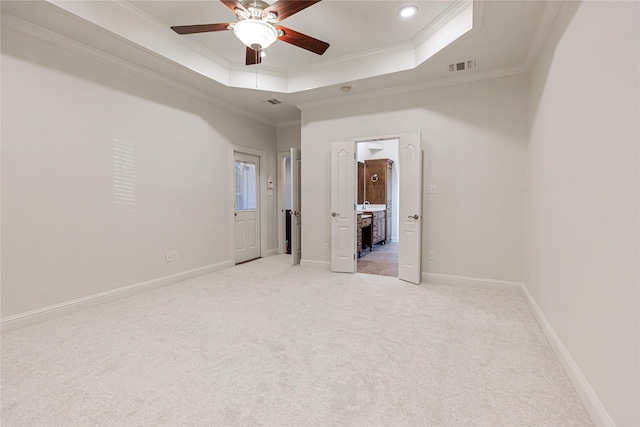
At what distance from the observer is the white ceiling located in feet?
8.38

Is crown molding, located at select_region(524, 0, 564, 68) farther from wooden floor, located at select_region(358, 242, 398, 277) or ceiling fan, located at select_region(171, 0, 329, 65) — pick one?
wooden floor, located at select_region(358, 242, 398, 277)

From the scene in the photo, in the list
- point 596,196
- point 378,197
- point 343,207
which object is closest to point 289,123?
point 343,207

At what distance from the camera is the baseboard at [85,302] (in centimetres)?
254

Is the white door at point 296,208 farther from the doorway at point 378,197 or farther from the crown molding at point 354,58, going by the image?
the doorway at point 378,197

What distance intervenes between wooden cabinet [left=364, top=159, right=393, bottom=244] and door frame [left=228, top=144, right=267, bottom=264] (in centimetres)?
301

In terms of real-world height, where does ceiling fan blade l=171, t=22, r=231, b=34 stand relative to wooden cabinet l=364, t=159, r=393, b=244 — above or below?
above

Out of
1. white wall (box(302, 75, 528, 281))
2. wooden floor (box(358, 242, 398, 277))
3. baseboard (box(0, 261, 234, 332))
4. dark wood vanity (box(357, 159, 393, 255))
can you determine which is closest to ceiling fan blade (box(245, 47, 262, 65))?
white wall (box(302, 75, 528, 281))

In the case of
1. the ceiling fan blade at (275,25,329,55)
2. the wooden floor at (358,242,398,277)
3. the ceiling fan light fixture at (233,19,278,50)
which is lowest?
the wooden floor at (358,242,398,277)

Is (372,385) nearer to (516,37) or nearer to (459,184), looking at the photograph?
(459,184)

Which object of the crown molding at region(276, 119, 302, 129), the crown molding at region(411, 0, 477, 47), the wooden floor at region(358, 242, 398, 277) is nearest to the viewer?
the crown molding at region(411, 0, 477, 47)

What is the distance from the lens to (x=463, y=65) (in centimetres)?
336

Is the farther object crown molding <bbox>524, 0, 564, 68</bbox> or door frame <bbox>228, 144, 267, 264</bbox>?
door frame <bbox>228, 144, 267, 264</bbox>

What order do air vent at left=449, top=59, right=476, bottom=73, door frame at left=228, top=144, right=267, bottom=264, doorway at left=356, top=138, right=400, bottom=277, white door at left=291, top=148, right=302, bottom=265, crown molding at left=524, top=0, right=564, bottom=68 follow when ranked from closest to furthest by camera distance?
crown molding at left=524, top=0, right=564, bottom=68, air vent at left=449, top=59, right=476, bottom=73, door frame at left=228, top=144, right=267, bottom=264, white door at left=291, top=148, right=302, bottom=265, doorway at left=356, top=138, right=400, bottom=277

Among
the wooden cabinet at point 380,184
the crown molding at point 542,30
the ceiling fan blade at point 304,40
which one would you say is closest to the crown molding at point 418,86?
the crown molding at point 542,30
